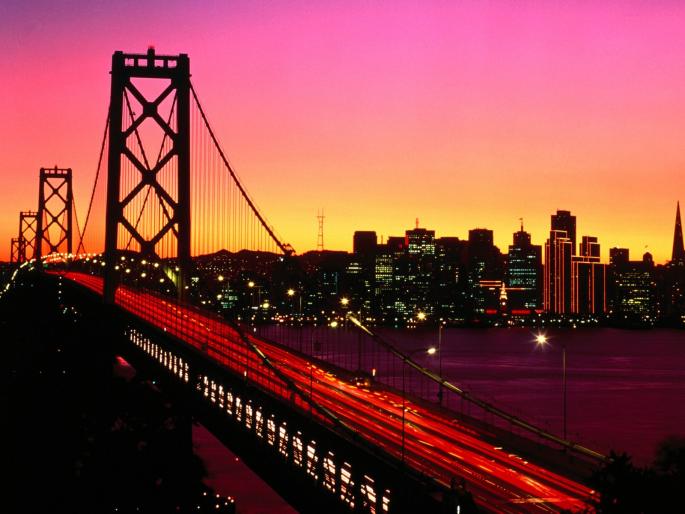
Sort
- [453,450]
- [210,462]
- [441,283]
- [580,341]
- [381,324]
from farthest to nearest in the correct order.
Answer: [441,283] < [381,324] < [580,341] < [210,462] < [453,450]

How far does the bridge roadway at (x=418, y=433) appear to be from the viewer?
1823cm

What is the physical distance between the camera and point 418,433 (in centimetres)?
2388

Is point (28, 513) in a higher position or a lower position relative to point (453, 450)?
lower

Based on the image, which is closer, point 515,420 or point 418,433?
point 418,433

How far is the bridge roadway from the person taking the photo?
59.8ft

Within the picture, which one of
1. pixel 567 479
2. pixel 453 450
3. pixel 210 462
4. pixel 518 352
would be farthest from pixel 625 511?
pixel 518 352

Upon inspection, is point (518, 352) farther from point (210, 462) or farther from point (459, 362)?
point (210, 462)

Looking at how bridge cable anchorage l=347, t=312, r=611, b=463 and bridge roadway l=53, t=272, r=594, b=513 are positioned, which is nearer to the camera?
bridge roadway l=53, t=272, r=594, b=513

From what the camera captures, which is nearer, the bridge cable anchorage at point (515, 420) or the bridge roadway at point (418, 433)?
the bridge roadway at point (418, 433)

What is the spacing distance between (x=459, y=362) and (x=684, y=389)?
2355 cm

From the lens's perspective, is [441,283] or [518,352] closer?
[518,352]

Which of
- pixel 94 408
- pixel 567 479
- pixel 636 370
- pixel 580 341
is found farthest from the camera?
pixel 580 341

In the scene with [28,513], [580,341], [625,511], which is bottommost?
[580,341]

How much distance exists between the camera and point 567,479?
66.2 ft
